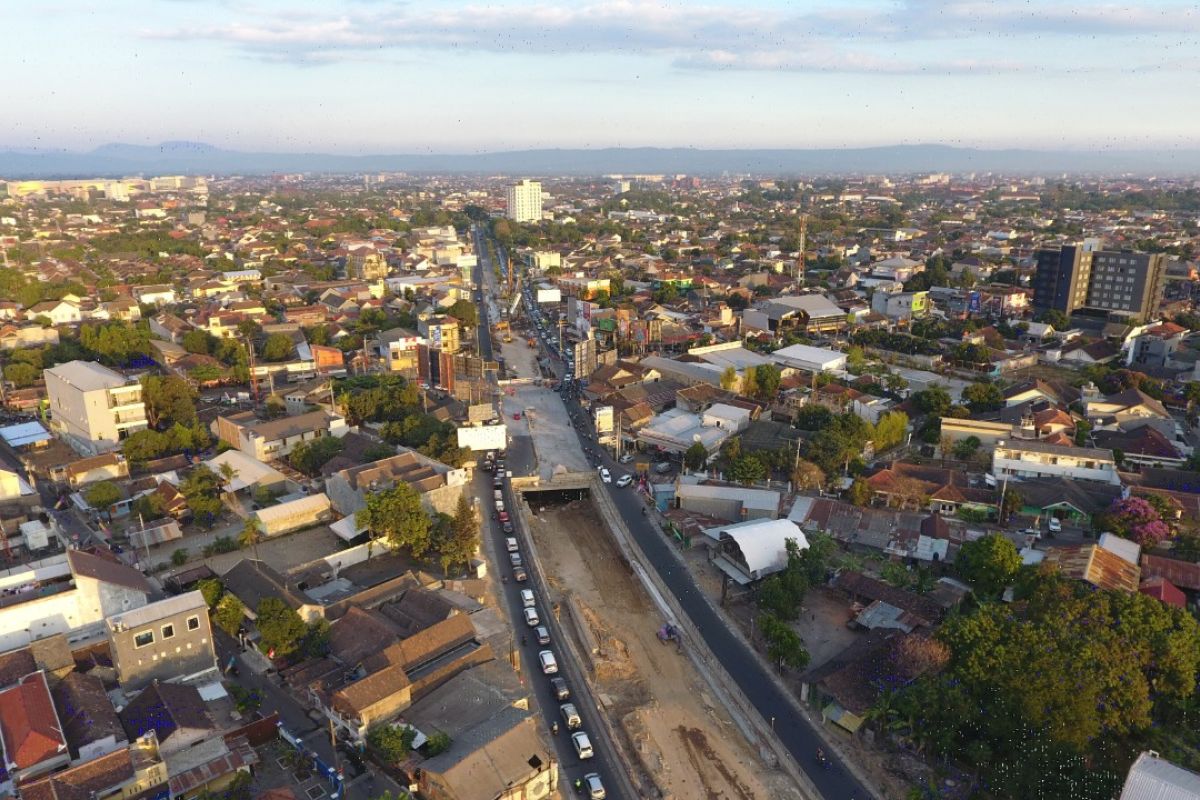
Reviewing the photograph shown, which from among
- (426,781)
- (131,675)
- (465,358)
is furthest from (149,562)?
(465,358)

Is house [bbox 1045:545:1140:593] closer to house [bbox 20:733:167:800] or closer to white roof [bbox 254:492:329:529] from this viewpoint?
house [bbox 20:733:167:800]

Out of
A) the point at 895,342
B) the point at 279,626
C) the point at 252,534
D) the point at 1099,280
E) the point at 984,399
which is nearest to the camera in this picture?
the point at 279,626

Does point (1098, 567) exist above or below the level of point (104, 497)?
above

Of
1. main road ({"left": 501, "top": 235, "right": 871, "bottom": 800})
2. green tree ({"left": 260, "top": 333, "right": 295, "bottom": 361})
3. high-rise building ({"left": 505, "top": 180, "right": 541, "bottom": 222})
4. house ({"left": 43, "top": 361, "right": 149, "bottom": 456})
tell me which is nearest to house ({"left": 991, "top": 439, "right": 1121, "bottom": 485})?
main road ({"left": 501, "top": 235, "right": 871, "bottom": 800})

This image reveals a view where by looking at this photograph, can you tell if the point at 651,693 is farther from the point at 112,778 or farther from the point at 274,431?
the point at 274,431

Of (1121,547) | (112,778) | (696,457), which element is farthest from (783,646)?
(112,778)
